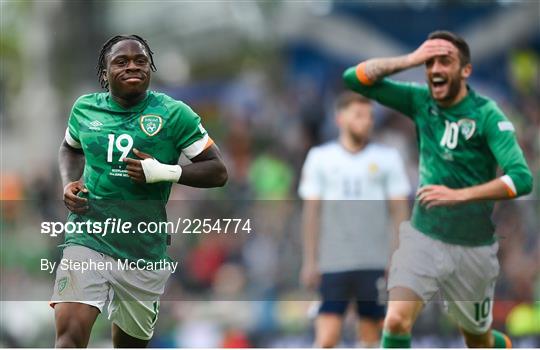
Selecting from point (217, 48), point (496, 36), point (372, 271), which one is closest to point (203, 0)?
point (217, 48)

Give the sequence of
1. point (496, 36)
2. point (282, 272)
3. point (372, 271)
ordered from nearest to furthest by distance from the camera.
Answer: point (372, 271), point (282, 272), point (496, 36)

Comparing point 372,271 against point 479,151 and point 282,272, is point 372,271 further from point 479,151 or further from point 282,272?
point 282,272

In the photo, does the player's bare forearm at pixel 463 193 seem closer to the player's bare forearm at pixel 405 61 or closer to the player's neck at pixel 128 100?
the player's bare forearm at pixel 405 61

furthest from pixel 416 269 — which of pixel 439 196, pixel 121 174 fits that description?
pixel 121 174

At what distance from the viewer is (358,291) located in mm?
12156

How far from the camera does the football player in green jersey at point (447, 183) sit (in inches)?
368

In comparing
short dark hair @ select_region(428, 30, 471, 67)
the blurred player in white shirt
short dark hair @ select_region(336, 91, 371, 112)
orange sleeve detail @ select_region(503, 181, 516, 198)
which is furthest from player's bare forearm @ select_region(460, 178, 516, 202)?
short dark hair @ select_region(336, 91, 371, 112)

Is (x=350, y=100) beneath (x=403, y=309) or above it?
above

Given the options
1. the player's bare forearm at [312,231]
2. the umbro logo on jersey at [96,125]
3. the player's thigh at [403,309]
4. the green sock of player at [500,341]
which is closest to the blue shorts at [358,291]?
the player's bare forearm at [312,231]

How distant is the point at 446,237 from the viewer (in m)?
9.68

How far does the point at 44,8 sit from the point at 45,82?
1365mm

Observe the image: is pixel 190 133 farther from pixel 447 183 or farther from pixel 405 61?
pixel 447 183

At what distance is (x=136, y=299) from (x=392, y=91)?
2527mm

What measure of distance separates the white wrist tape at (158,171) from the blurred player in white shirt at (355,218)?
4.05 meters
